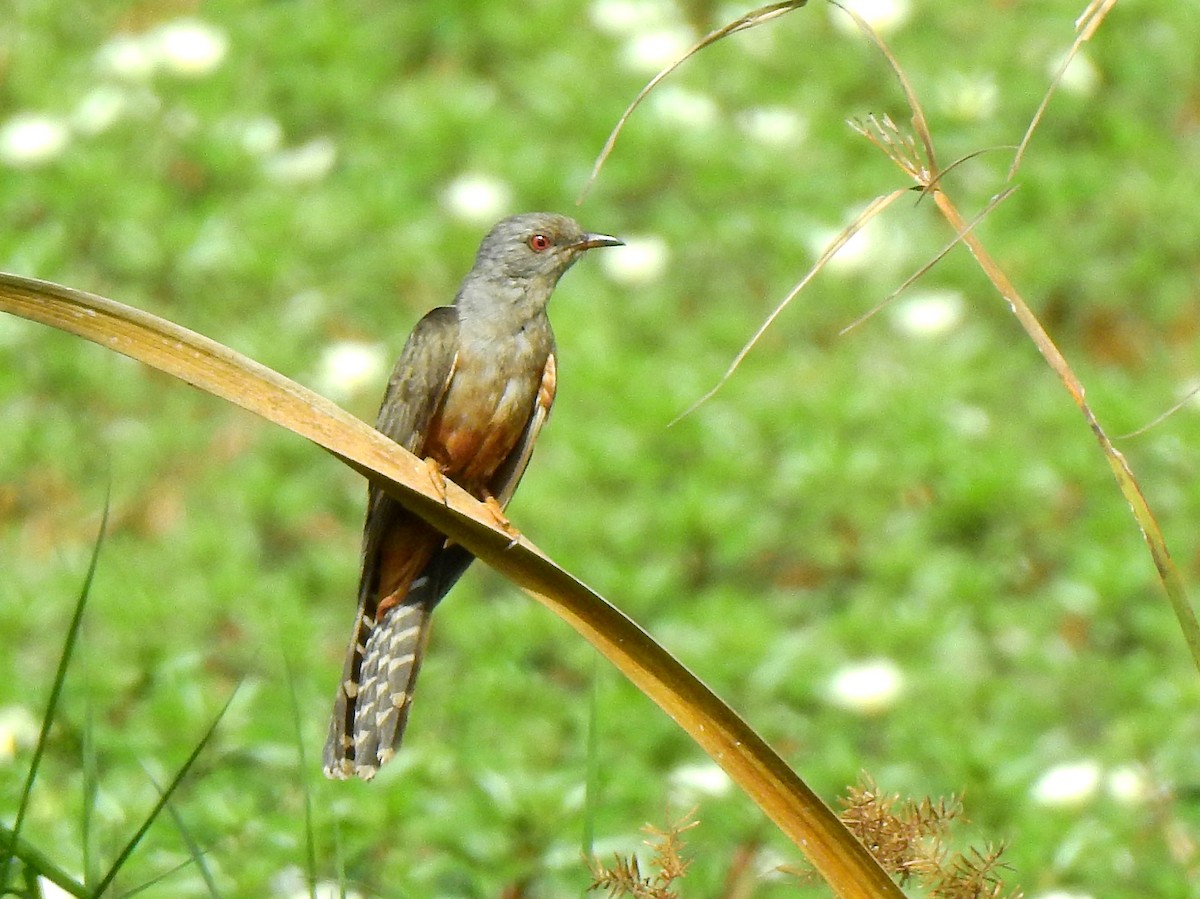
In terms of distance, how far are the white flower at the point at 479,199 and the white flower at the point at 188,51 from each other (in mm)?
1235

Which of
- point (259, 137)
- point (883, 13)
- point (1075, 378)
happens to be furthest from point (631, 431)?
point (1075, 378)

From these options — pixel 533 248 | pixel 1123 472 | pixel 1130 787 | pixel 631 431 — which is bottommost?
pixel 1123 472

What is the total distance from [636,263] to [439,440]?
9.47 feet

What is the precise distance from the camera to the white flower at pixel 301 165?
22.4 feet

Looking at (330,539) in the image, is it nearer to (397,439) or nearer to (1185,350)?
Answer: (397,439)

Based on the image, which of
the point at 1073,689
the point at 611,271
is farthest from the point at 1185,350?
the point at 611,271

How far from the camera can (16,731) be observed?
4.25 m

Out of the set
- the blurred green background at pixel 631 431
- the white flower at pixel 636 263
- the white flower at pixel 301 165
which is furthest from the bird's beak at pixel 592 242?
the white flower at pixel 301 165

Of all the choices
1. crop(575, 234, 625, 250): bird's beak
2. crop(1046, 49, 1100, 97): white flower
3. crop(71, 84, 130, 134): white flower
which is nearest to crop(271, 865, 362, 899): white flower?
crop(575, 234, 625, 250): bird's beak

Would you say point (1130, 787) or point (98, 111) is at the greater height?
point (98, 111)

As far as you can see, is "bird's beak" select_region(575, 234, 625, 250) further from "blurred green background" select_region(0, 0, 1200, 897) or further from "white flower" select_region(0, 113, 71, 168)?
"white flower" select_region(0, 113, 71, 168)

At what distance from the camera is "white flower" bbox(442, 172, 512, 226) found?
6.55m

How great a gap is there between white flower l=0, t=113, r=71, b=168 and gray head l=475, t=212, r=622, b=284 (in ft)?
10.1

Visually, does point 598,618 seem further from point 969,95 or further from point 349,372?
point 969,95
